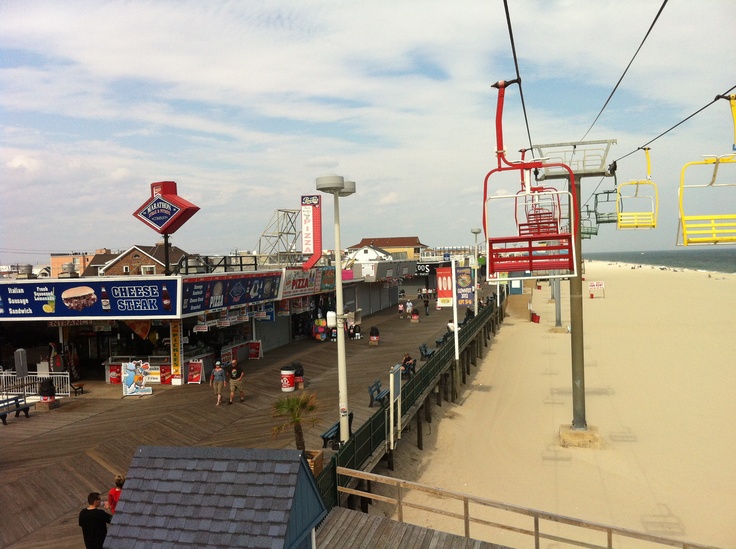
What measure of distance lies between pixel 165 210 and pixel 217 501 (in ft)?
49.6

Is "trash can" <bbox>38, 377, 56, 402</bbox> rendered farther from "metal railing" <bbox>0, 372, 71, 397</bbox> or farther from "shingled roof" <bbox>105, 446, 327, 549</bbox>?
"shingled roof" <bbox>105, 446, 327, 549</bbox>

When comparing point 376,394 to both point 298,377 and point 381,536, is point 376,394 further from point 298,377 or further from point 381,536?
point 381,536

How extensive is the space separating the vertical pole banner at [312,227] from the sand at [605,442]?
32.9 feet

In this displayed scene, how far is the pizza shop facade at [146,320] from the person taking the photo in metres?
17.1

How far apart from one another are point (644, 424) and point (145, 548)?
57.1ft

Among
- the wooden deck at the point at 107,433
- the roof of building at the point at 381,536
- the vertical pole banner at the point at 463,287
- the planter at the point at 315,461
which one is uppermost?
the vertical pole banner at the point at 463,287

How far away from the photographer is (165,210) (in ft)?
60.4

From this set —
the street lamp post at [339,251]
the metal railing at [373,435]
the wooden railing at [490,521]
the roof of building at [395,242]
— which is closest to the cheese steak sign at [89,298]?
the metal railing at [373,435]

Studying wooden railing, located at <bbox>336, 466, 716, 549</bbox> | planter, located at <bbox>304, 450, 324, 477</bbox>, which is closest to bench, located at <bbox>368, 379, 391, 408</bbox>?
wooden railing, located at <bbox>336, 466, 716, 549</bbox>

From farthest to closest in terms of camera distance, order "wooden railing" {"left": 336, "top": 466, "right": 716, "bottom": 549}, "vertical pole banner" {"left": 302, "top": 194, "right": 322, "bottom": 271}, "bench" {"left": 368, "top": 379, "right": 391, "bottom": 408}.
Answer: "vertical pole banner" {"left": 302, "top": 194, "right": 322, "bottom": 271} → "bench" {"left": 368, "top": 379, "right": 391, "bottom": 408} → "wooden railing" {"left": 336, "top": 466, "right": 716, "bottom": 549}

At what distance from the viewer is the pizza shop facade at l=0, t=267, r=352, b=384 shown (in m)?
17.1

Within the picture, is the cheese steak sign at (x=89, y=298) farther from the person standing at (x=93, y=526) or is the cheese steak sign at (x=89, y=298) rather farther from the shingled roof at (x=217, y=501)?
the shingled roof at (x=217, y=501)

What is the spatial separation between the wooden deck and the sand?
3209mm

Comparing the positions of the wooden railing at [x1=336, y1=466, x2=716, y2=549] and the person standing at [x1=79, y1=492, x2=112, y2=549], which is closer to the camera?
the wooden railing at [x1=336, y1=466, x2=716, y2=549]
